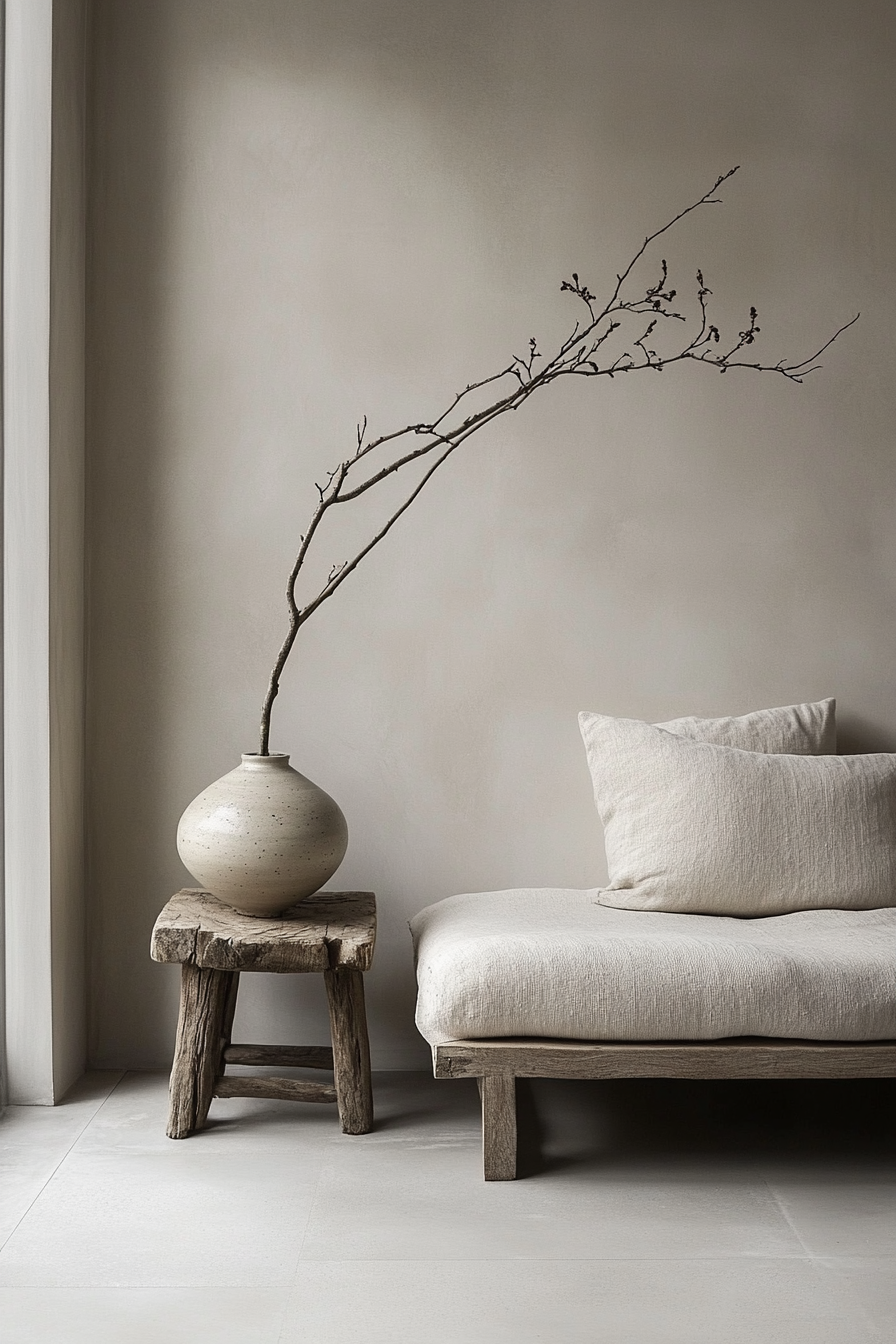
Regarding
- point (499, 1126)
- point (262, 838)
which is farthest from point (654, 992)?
point (262, 838)

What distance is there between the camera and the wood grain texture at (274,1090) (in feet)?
8.34

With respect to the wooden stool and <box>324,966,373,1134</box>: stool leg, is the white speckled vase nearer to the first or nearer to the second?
the wooden stool

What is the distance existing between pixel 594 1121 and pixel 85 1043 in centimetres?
126

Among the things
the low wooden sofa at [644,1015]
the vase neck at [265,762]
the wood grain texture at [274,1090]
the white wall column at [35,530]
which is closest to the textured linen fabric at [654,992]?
the low wooden sofa at [644,1015]

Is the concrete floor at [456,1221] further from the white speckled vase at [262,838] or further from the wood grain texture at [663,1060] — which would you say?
the white speckled vase at [262,838]

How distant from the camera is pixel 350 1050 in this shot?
2500 millimetres

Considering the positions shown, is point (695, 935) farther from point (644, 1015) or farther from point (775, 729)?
point (775, 729)

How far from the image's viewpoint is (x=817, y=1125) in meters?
2.59

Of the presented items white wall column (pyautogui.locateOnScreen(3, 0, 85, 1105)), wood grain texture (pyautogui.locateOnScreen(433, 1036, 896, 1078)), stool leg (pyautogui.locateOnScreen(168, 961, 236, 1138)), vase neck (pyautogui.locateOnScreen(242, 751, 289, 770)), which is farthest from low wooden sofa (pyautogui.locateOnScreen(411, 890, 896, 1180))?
white wall column (pyautogui.locateOnScreen(3, 0, 85, 1105))

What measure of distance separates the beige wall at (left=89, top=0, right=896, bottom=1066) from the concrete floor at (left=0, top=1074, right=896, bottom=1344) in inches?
19.1

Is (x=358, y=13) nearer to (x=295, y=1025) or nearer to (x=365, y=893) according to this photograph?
(x=365, y=893)

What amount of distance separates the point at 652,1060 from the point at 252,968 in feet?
2.60

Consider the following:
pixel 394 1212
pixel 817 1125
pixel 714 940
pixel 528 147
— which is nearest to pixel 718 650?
pixel 714 940

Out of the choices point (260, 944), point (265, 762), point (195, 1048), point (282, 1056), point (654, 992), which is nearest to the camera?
point (654, 992)
